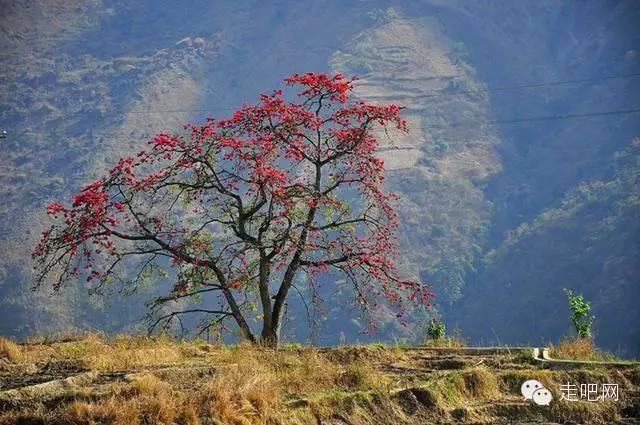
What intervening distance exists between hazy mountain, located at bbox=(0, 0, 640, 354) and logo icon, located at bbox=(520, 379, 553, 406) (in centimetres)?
7362

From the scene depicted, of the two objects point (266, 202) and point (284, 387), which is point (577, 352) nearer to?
point (284, 387)

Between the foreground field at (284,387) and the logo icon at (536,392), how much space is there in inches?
3.4

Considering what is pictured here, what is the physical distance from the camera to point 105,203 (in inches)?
512

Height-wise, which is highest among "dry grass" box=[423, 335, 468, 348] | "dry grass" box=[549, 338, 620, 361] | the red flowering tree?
the red flowering tree

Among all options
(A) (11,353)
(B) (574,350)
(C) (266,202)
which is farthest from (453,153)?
(A) (11,353)

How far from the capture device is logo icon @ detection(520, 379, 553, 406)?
9.91 metres

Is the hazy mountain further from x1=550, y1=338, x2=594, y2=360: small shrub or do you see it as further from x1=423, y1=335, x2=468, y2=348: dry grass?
x1=550, y1=338, x2=594, y2=360: small shrub

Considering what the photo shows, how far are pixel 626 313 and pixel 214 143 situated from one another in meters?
101

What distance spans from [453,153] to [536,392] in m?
142

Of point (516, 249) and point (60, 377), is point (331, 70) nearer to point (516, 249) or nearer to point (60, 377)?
point (516, 249)

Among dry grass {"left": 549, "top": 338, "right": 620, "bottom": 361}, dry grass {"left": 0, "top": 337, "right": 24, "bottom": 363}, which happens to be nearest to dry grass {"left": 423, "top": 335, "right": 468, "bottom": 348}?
dry grass {"left": 549, "top": 338, "right": 620, "bottom": 361}

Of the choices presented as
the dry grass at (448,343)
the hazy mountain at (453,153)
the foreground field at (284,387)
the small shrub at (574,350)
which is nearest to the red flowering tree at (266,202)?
the dry grass at (448,343)

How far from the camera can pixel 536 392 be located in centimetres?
1008

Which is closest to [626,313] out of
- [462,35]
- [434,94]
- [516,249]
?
[516,249]
